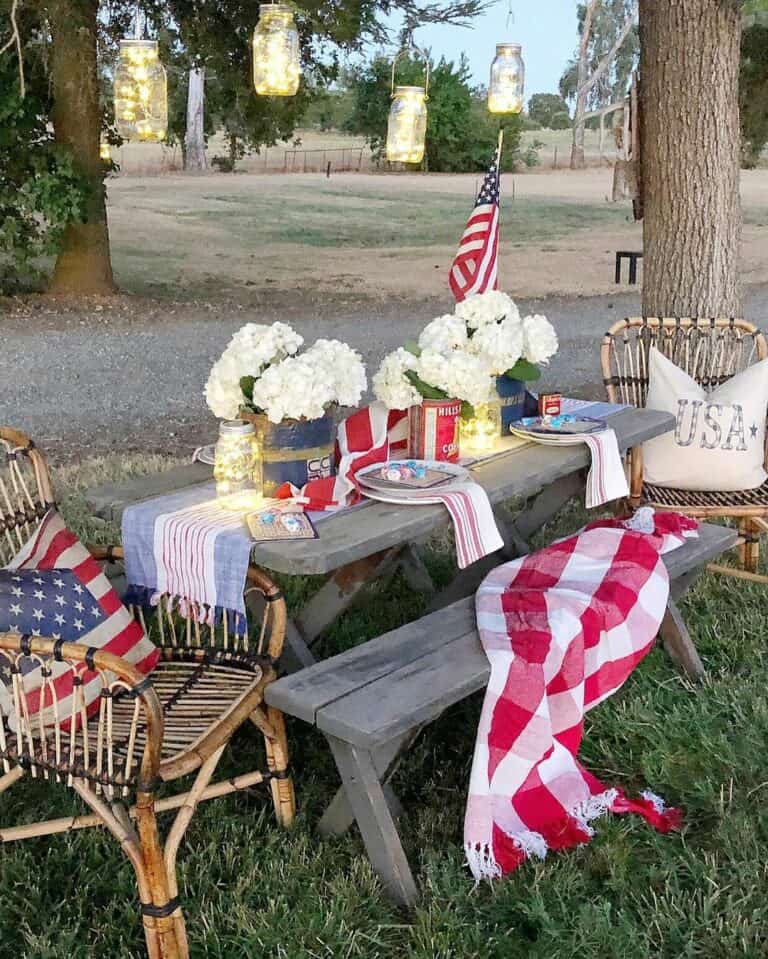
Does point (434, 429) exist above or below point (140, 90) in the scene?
below

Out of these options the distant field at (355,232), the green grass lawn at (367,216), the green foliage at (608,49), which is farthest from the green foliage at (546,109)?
the green grass lawn at (367,216)

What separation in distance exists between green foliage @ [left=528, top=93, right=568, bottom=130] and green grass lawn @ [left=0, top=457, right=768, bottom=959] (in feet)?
182

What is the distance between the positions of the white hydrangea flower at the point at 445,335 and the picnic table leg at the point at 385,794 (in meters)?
1.15

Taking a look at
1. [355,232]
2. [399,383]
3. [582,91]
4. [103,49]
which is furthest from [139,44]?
[582,91]

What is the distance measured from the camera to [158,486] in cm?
293

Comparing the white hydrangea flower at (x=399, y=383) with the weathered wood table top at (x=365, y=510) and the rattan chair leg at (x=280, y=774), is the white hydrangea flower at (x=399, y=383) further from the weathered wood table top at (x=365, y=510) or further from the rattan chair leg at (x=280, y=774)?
the rattan chair leg at (x=280, y=774)

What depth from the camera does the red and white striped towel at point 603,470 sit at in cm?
337

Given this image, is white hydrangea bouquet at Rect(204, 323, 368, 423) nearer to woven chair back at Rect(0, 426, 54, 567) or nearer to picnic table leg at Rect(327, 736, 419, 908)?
woven chair back at Rect(0, 426, 54, 567)

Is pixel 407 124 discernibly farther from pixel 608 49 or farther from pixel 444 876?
pixel 608 49

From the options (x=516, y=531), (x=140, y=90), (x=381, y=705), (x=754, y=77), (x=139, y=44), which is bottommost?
(x=516, y=531)

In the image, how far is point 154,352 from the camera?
381 inches

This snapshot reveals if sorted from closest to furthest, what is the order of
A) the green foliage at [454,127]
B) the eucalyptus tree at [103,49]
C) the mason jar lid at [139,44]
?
1. the mason jar lid at [139,44]
2. the eucalyptus tree at [103,49]
3. the green foliage at [454,127]

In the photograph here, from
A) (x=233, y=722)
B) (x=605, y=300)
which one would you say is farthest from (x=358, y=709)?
(x=605, y=300)

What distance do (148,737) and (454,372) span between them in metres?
1.44
